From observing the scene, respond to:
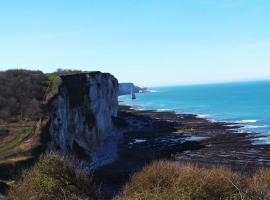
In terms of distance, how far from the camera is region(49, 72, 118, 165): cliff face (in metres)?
60.5

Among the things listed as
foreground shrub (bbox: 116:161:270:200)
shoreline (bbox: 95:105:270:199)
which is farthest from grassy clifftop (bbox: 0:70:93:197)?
foreground shrub (bbox: 116:161:270:200)

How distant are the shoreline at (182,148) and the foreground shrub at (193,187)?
14.4 metres

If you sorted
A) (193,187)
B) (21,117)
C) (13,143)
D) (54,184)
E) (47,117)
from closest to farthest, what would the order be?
(193,187)
(54,184)
(13,143)
(47,117)
(21,117)

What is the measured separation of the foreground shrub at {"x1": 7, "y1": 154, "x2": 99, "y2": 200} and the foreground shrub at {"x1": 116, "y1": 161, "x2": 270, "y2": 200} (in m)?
2.38

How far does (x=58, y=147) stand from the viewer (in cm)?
5612

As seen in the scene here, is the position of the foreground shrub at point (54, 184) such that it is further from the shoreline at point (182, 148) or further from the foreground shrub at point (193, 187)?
the shoreline at point (182, 148)

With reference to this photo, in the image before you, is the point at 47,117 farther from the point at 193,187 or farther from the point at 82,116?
the point at 193,187

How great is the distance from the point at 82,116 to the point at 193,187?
2020 inches

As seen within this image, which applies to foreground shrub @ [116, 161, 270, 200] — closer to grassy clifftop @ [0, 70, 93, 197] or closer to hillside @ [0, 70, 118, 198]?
hillside @ [0, 70, 118, 198]

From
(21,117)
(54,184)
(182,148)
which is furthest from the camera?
(182,148)

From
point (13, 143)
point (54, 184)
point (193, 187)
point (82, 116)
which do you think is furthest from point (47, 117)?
point (193, 187)

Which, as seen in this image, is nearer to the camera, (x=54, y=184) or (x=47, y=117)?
(x=54, y=184)

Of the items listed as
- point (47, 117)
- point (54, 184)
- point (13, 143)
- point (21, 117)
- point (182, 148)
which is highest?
point (47, 117)

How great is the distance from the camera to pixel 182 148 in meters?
70.9
